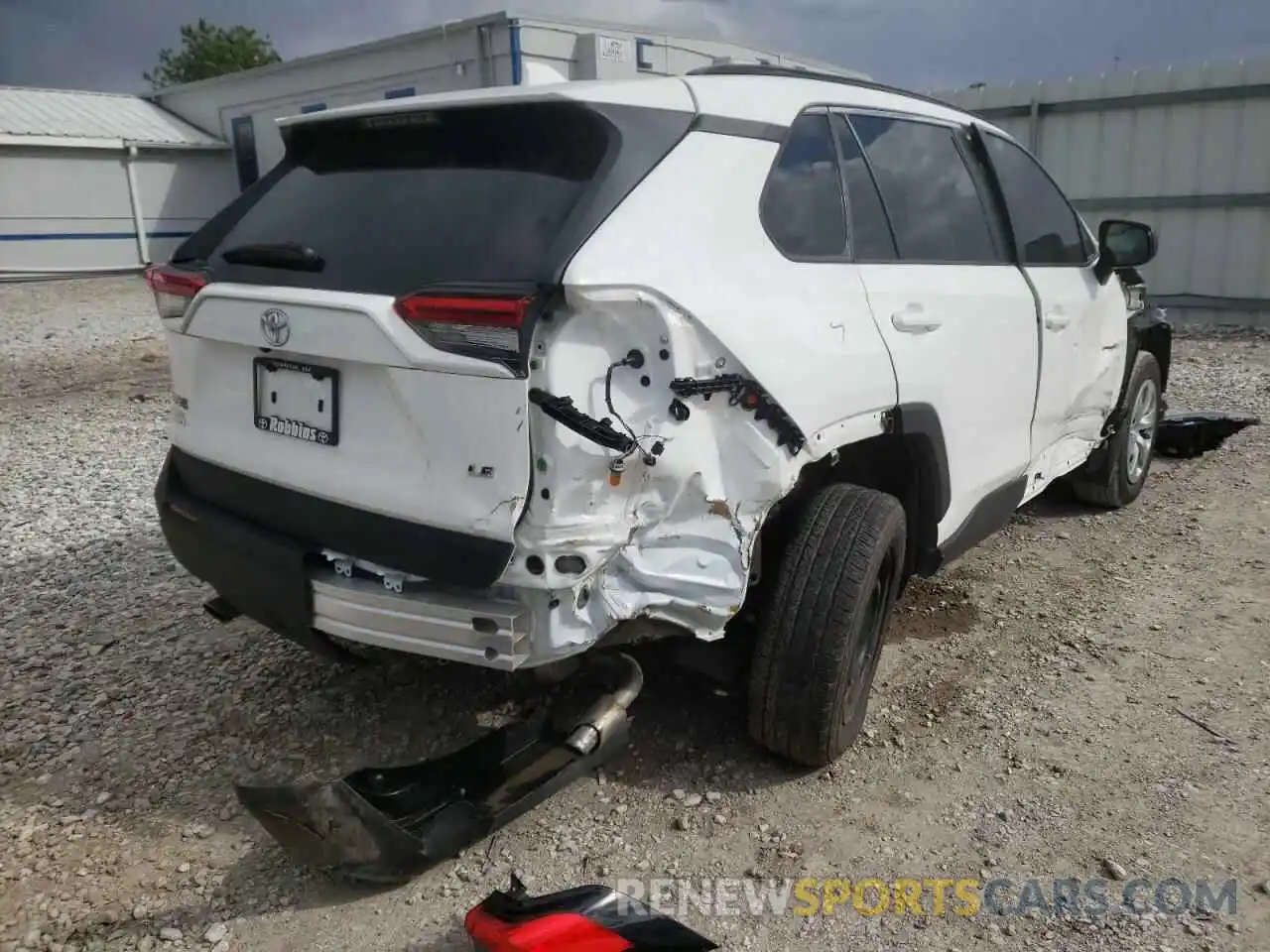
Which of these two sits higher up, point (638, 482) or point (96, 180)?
point (96, 180)

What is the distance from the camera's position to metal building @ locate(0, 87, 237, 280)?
64.4 ft

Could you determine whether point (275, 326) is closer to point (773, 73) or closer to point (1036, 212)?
point (773, 73)

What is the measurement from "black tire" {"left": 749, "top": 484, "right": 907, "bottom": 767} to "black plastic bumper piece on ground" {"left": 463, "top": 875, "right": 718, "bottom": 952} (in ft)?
2.58

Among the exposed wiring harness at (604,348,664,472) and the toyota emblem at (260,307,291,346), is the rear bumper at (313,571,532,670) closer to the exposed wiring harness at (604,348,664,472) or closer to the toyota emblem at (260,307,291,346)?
the exposed wiring harness at (604,348,664,472)

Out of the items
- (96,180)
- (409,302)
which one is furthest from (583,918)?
(96,180)

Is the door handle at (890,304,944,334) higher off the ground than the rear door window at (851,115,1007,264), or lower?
lower

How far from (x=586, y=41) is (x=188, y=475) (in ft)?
38.7

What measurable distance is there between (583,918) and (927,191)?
2.67 m

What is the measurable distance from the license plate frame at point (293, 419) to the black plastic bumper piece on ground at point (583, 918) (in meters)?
1.21

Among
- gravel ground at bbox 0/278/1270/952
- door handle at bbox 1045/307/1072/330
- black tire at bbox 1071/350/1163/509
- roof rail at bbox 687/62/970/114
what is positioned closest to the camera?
gravel ground at bbox 0/278/1270/952

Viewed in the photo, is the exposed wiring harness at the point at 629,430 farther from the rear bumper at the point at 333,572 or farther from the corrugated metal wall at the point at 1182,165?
the corrugated metal wall at the point at 1182,165

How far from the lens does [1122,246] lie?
4.69 m

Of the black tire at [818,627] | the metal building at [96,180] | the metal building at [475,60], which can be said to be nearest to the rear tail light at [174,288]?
the black tire at [818,627]

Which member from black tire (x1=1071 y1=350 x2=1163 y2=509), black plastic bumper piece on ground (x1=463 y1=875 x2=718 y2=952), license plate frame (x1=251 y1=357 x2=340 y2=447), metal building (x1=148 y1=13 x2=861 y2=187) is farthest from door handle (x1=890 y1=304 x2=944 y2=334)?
metal building (x1=148 y1=13 x2=861 y2=187)
